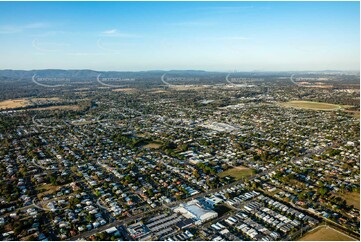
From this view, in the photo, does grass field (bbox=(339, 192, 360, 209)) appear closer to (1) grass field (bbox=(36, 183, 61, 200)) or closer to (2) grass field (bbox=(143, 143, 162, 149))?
(2) grass field (bbox=(143, 143, 162, 149))

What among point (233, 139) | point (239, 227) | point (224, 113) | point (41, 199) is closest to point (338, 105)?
point (224, 113)

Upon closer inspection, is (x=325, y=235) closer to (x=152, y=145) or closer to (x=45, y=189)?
(x=45, y=189)

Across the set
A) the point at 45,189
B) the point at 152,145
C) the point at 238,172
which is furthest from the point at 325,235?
the point at 152,145

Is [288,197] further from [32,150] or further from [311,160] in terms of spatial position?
[32,150]

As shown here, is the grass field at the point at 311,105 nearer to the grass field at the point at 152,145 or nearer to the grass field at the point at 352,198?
the grass field at the point at 152,145

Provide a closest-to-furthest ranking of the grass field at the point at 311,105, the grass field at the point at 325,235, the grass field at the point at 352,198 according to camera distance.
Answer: the grass field at the point at 325,235 → the grass field at the point at 352,198 → the grass field at the point at 311,105

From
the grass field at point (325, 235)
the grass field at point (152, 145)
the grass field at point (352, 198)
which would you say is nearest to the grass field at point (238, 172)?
the grass field at point (352, 198)
